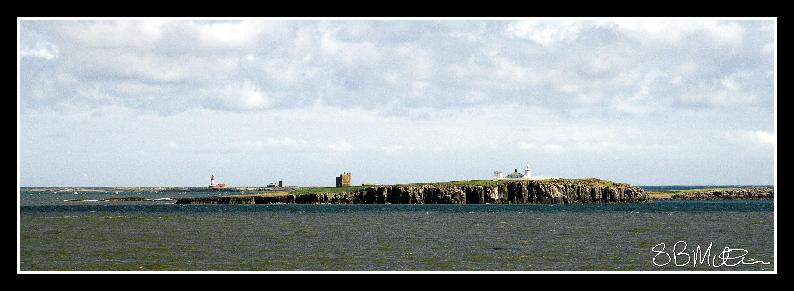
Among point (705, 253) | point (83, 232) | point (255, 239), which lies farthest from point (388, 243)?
point (83, 232)

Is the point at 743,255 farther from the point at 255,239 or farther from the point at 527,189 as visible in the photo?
the point at 527,189

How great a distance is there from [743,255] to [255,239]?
1429 inches

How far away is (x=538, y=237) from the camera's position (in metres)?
66.2
